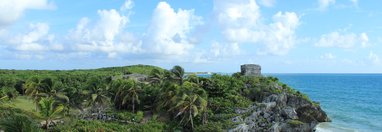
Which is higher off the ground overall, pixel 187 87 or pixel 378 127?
pixel 187 87

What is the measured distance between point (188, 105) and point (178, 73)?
53.4ft

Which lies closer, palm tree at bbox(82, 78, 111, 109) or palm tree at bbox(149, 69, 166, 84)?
palm tree at bbox(82, 78, 111, 109)

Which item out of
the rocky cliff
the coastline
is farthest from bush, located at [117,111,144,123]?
the coastline

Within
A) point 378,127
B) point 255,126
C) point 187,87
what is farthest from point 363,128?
point 187,87

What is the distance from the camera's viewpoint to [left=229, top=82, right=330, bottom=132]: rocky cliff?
5259cm

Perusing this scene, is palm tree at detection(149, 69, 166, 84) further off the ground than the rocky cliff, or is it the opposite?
palm tree at detection(149, 69, 166, 84)

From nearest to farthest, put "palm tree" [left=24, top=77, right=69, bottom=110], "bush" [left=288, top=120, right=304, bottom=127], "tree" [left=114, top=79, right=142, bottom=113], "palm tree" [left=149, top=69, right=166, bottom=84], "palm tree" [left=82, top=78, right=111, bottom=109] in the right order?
"bush" [left=288, top=120, right=304, bottom=127] → "tree" [left=114, top=79, right=142, bottom=113] → "palm tree" [left=82, top=78, right=111, bottom=109] → "palm tree" [left=24, top=77, right=69, bottom=110] → "palm tree" [left=149, top=69, right=166, bottom=84]

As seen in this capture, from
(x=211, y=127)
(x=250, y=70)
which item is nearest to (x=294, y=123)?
(x=211, y=127)

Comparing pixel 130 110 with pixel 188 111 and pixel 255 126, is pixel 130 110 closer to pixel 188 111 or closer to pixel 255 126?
pixel 188 111

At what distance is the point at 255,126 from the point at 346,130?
24358mm

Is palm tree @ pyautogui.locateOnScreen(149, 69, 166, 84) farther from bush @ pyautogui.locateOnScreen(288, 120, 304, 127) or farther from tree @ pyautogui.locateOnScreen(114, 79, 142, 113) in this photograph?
bush @ pyautogui.locateOnScreen(288, 120, 304, 127)

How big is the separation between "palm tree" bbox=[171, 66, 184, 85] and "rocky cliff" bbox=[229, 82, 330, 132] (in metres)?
14.0

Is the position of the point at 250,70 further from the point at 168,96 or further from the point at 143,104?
the point at 168,96

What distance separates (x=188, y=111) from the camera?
51.1 metres
